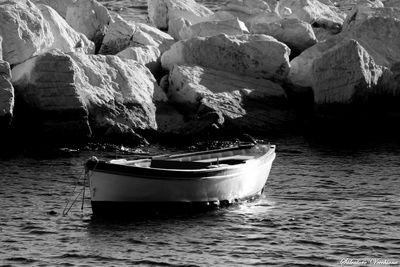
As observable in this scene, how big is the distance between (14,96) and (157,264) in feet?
56.0

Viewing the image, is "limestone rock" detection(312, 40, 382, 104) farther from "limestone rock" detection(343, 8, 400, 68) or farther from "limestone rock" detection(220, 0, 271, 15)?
"limestone rock" detection(220, 0, 271, 15)

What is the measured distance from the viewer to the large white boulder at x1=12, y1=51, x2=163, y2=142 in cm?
3906

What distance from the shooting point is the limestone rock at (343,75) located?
43969mm

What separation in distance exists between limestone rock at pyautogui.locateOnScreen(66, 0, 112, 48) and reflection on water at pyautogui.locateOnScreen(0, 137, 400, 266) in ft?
54.2

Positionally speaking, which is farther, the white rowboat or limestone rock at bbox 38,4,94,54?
limestone rock at bbox 38,4,94,54

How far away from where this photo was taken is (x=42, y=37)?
42.7m

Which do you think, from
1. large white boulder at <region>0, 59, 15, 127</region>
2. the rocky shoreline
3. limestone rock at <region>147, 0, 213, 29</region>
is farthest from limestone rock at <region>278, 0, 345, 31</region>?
large white boulder at <region>0, 59, 15, 127</region>

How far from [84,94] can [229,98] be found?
664cm

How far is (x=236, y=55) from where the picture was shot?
45.4 m

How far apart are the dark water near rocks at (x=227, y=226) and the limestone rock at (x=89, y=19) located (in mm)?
15774

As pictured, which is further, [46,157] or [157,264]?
[46,157]

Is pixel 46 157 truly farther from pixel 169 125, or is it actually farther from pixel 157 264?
pixel 157 264

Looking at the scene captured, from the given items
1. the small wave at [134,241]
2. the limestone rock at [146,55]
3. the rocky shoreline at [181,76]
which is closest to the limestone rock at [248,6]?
the rocky shoreline at [181,76]

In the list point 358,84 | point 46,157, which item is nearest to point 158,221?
point 46,157
